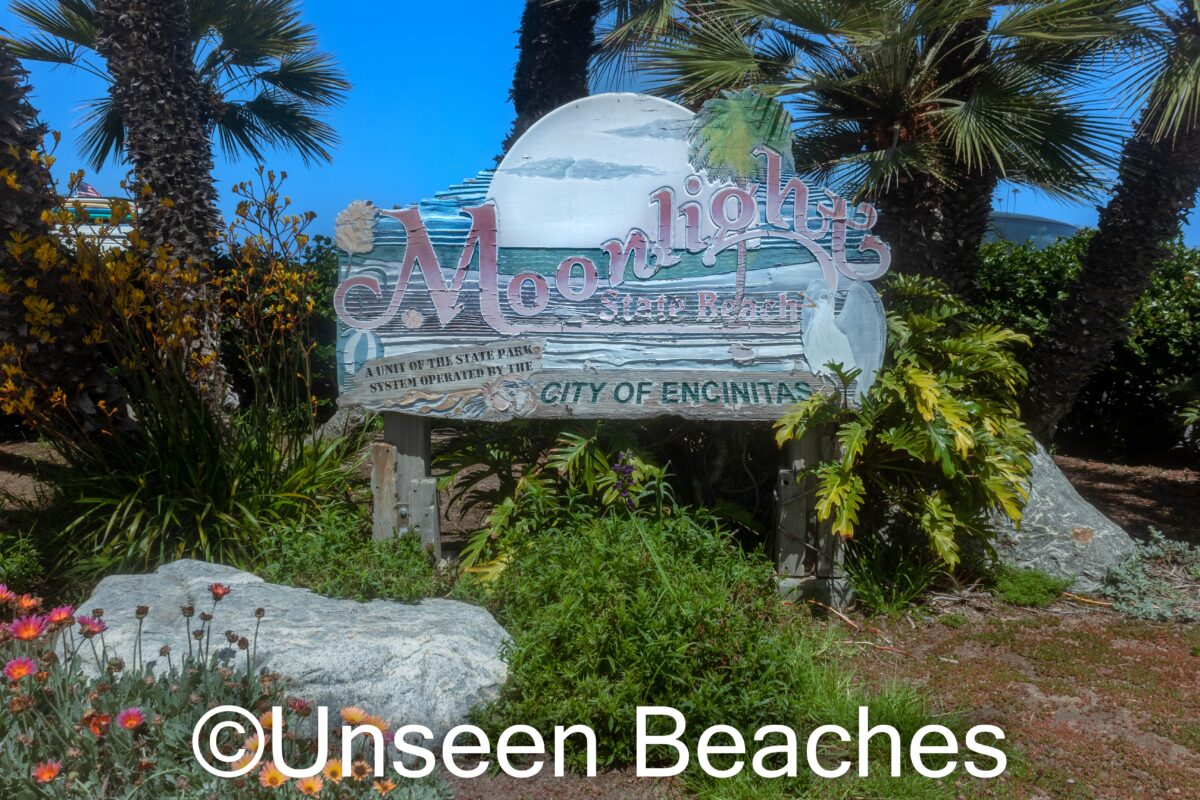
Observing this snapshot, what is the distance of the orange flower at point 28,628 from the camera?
288 cm

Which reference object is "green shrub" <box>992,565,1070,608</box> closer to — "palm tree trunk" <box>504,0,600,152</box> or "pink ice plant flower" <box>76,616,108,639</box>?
"pink ice plant flower" <box>76,616,108,639</box>

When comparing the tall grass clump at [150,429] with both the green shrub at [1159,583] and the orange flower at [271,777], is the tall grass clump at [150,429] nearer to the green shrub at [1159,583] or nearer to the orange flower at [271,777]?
the orange flower at [271,777]

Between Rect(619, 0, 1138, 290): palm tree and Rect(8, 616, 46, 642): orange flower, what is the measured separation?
445 centimetres

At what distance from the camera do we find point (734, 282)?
194 inches

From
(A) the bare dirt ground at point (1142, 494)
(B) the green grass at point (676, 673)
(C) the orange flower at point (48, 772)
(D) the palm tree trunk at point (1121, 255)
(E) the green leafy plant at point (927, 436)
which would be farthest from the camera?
(A) the bare dirt ground at point (1142, 494)

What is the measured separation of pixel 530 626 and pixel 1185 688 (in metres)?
2.95

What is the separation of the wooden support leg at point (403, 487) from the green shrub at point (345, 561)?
0.09m

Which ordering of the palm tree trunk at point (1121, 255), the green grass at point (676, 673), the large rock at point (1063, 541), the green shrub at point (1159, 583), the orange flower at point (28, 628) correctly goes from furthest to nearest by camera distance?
the palm tree trunk at point (1121, 255)
the large rock at point (1063, 541)
the green shrub at point (1159, 583)
the green grass at point (676, 673)
the orange flower at point (28, 628)

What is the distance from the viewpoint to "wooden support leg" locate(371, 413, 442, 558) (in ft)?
16.4

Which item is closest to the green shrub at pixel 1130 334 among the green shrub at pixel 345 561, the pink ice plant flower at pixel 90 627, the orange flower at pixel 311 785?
the green shrub at pixel 345 561

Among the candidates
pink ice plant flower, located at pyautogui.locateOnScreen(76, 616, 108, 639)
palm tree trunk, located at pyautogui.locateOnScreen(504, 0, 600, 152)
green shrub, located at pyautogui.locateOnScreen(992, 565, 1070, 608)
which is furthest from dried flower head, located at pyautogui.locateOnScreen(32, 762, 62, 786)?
palm tree trunk, located at pyautogui.locateOnScreen(504, 0, 600, 152)

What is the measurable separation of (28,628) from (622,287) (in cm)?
306

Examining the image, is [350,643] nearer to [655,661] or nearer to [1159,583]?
[655,661]

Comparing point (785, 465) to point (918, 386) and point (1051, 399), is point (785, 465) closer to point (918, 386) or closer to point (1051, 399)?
point (918, 386)
